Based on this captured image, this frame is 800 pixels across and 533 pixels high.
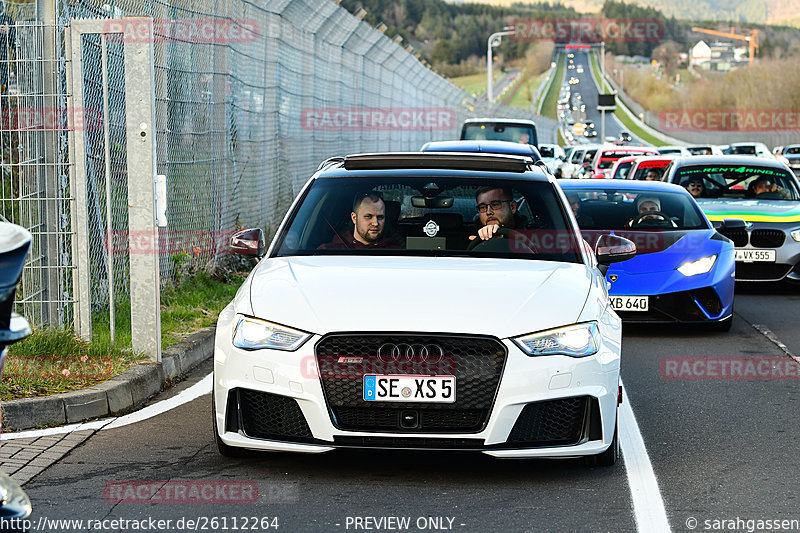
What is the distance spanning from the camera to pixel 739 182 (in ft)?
49.9

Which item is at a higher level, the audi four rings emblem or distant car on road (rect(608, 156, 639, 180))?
distant car on road (rect(608, 156, 639, 180))

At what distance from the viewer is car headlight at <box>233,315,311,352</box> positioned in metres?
5.41

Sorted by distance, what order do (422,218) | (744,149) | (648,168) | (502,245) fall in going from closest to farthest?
(502,245)
(422,218)
(648,168)
(744,149)

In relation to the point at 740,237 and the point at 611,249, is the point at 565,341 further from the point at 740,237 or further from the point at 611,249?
the point at 740,237

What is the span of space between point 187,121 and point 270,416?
7063 mm

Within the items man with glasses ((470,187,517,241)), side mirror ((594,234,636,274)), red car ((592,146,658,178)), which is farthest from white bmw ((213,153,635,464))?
red car ((592,146,658,178))

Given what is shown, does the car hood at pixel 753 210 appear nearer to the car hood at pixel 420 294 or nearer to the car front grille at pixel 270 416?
the car hood at pixel 420 294

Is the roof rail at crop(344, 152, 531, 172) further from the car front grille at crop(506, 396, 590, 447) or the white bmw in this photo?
the car front grille at crop(506, 396, 590, 447)

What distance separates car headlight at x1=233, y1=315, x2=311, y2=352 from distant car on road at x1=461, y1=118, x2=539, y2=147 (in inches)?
737

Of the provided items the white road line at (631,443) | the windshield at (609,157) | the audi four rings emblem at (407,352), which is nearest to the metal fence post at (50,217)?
the white road line at (631,443)

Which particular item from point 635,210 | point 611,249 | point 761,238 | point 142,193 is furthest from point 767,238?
point 142,193

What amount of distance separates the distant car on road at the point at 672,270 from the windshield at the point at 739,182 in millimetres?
3653

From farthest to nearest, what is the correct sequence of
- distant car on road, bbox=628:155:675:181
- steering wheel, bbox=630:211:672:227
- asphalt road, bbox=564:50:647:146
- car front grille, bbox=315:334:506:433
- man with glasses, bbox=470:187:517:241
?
asphalt road, bbox=564:50:647:146, distant car on road, bbox=628:155:675:181, steering wheel, bbox=630:211:672:227, man with glasses, bbox=470:187:517:241, car front grille, bbox=315:334:506:433

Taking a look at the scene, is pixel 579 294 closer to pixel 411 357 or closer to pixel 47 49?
pixel 411 357
